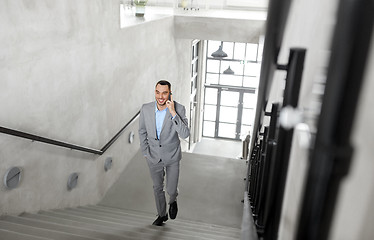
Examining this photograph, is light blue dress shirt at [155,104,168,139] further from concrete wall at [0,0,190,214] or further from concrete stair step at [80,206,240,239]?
concrete stair step at [80,206,240,239]

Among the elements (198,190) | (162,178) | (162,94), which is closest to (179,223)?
(162,178)

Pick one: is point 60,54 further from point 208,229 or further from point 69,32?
point 208,229

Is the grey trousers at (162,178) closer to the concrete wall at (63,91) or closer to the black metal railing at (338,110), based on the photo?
the concrete wall at (63,91)

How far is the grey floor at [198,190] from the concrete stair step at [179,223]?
23 cm

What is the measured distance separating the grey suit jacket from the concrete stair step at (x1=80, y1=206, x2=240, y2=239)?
912 millimetres

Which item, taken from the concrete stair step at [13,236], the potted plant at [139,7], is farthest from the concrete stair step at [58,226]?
the potted plant at [139,7]

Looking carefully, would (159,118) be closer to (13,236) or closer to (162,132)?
(162,132)

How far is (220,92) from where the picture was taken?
16125 millimetres

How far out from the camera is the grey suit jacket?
3430 mm

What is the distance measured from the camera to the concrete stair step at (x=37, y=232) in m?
2.67

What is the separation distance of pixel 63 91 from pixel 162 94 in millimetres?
1075

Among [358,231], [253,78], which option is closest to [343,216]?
[358,231]

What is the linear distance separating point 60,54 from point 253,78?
1310 centimetres

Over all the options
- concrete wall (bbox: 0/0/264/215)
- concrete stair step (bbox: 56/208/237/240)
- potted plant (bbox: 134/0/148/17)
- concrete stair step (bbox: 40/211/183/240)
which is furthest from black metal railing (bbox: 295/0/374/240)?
potted plant (bbox: 134/0/148/17)
